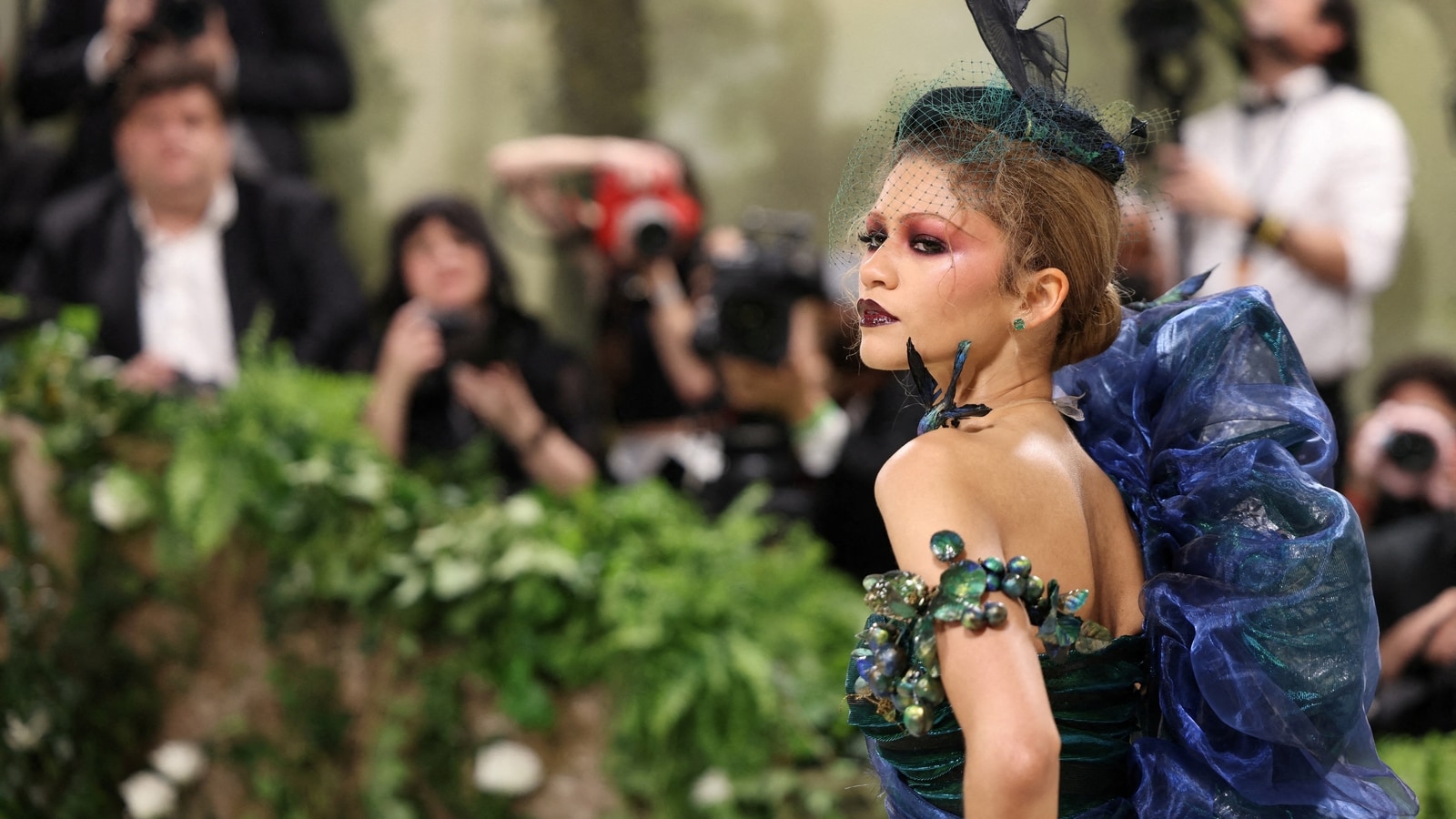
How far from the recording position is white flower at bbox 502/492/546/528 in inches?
117

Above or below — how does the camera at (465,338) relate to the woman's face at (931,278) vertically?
below

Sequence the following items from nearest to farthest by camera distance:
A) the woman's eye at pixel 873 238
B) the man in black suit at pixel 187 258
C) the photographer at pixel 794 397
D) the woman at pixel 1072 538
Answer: the woman at pixel 1072 538, the woman's eye at pixel 873 238, the photographer at pixel 794 397, the man in black suit at pixel 187 258

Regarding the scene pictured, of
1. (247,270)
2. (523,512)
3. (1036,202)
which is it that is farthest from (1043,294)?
(247,270)

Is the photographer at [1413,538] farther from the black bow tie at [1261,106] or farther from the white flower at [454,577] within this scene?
the white flower at [454,577]

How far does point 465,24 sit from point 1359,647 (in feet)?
12.8

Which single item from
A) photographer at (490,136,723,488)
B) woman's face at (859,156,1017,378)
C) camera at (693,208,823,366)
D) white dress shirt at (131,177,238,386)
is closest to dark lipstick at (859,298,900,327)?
woman's face at (859,156,1017,378)

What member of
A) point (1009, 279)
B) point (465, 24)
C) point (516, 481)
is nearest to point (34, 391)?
point (516, 481)

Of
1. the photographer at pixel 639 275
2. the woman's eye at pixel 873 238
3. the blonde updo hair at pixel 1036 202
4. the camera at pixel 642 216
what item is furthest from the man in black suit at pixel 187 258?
the blonde updo hair at pixel 1036 202

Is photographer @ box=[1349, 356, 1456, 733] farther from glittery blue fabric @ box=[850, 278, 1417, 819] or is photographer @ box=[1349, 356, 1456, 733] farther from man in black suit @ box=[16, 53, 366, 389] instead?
man in black suit @ box=[16, 53, 366, 389]

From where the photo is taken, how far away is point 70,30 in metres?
4.29

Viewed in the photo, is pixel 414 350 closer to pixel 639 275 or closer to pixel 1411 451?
pixel 639 275

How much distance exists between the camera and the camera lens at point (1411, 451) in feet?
8.06

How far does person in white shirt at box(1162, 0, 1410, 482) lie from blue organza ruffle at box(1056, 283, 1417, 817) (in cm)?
171

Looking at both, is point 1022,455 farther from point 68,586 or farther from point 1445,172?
point 68,586
